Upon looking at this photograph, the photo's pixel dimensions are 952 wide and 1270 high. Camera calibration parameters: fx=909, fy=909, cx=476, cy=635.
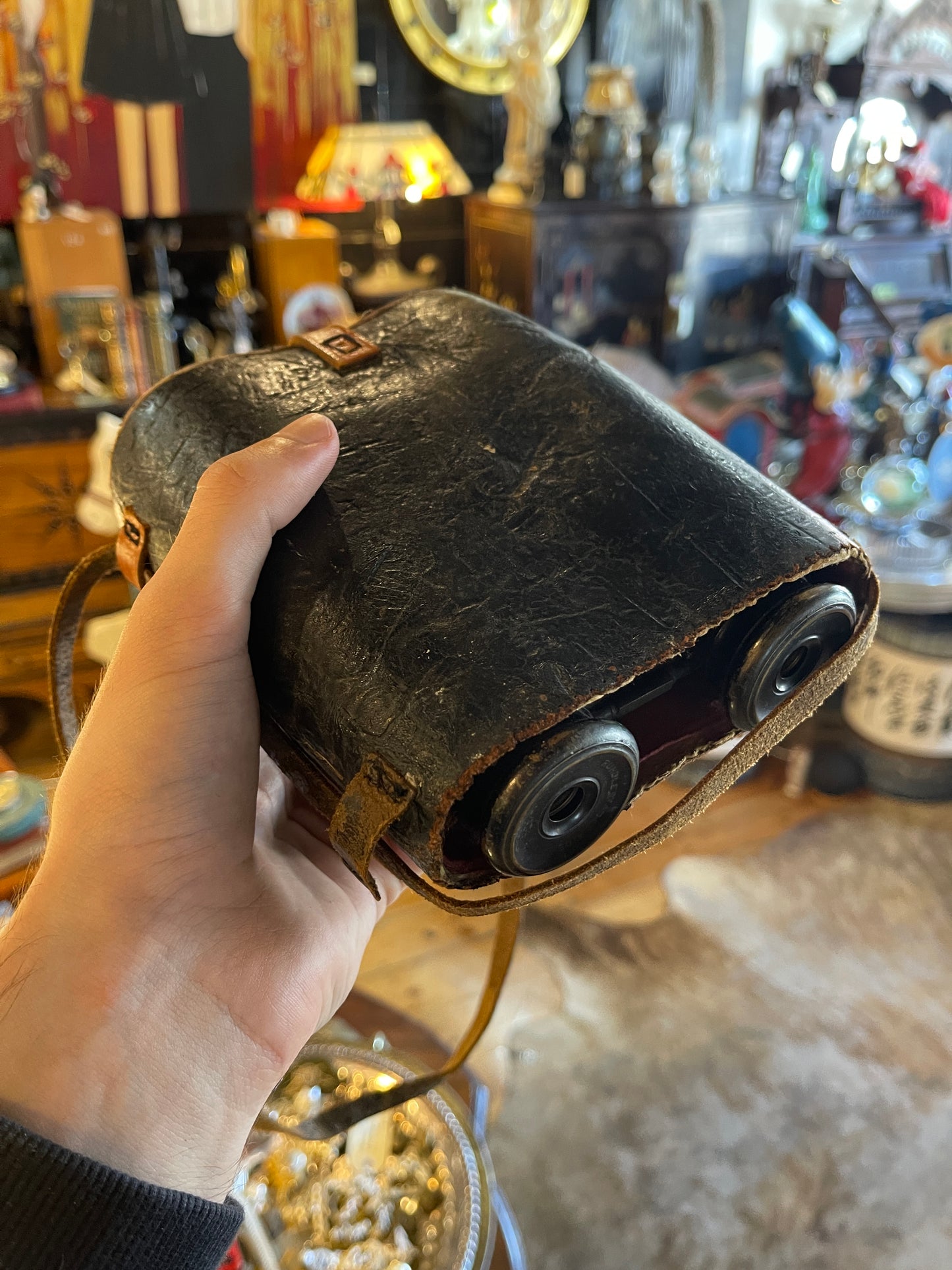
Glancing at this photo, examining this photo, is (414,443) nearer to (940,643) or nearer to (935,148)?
(940,643)

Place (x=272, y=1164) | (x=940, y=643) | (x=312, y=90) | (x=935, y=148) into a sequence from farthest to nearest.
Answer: (x=935, y=148)
(x=312, y=90)
(x=940, y=643)
(x=272, y=1164)

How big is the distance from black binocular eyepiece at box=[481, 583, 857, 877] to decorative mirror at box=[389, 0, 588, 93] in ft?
6.62

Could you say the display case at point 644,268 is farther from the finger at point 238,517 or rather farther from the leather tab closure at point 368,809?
the leather tab closure at point 368,809

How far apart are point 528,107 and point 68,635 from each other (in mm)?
1856

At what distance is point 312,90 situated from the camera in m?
2.13

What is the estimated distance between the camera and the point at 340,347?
68 cm

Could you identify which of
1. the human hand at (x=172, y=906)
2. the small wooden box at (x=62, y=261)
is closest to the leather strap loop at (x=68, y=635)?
the human hand at (x=172, y=906)

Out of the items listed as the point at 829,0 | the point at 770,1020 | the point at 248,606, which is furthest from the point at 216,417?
the point at 829,0

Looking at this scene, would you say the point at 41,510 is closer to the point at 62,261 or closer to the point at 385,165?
→ the point at 62,261

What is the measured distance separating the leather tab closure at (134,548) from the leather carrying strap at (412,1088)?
16.1 inches

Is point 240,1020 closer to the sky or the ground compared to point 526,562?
closer to the ground

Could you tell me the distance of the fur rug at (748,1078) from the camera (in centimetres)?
131

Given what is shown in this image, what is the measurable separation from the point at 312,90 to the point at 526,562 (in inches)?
80.2

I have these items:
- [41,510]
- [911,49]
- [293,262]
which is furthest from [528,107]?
[41,510]
